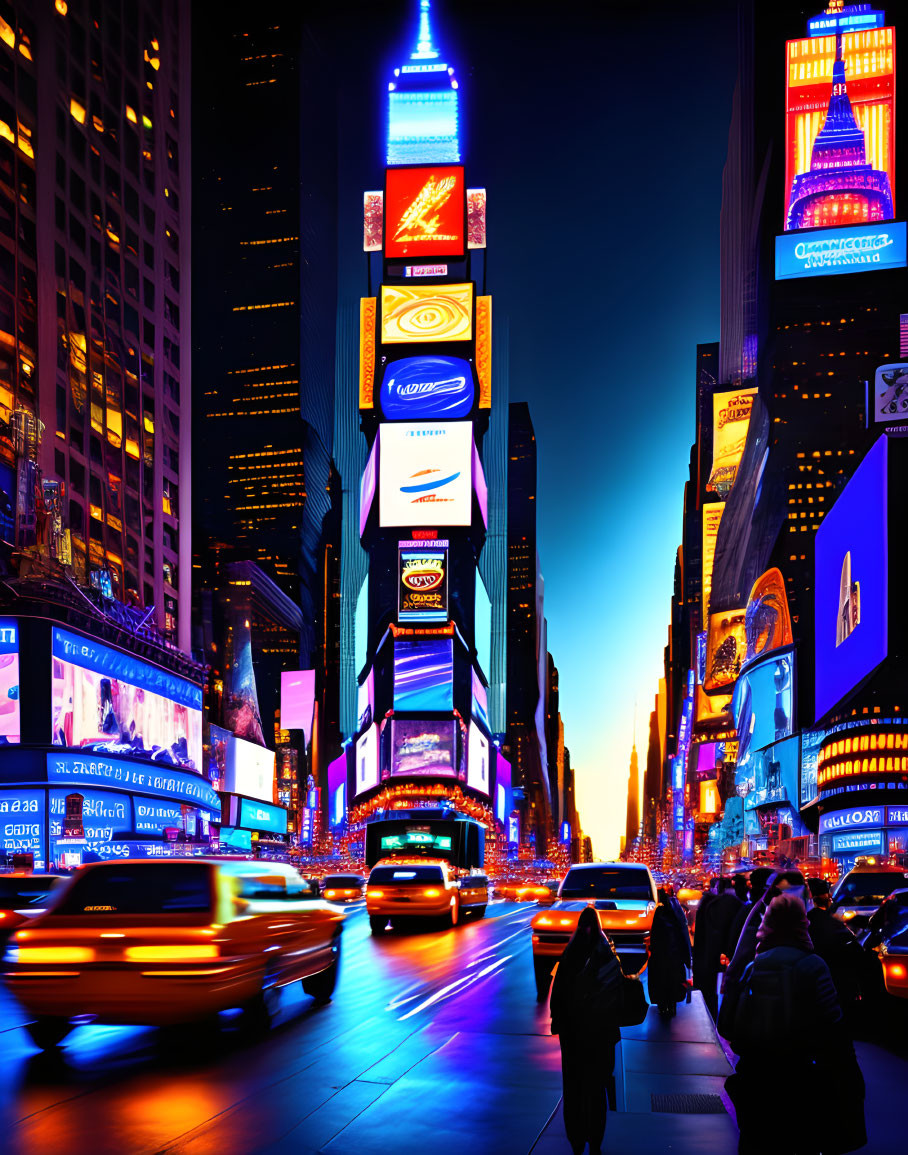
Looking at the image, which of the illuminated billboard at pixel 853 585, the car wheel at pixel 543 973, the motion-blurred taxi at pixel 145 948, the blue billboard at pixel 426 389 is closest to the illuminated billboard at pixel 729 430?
the blue billboard at pixel 426 389

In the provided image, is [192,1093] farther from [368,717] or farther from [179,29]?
[368,717]

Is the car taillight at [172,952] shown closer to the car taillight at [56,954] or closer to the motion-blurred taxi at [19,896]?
the car taillight at [56,954]

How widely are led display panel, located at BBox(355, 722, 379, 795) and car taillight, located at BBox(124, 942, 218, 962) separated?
126 meters

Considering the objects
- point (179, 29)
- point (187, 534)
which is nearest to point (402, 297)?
point (179, 29)

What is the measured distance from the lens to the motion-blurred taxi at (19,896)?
17734 millimetres

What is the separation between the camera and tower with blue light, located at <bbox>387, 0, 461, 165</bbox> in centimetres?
13975

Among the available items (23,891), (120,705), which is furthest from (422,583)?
(23,891)

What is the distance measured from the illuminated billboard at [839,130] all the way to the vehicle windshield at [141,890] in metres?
129

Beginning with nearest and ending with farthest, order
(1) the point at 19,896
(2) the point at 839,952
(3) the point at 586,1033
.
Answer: (3) the point at 586,1033 < (2) the point at 839,952 < (1) the point at 19,896

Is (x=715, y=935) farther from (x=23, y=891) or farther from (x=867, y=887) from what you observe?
(x=23, y=891)

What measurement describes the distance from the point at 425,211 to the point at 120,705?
87.9 meters

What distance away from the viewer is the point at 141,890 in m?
11.2

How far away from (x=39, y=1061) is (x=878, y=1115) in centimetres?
681

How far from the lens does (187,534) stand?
3652 inches
